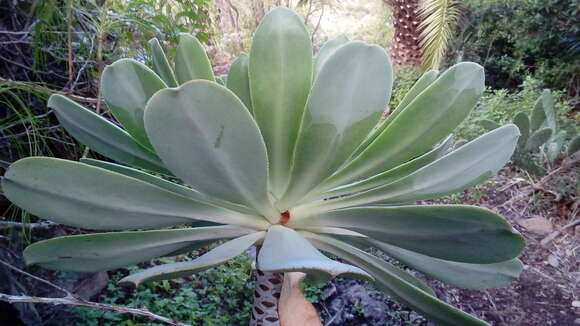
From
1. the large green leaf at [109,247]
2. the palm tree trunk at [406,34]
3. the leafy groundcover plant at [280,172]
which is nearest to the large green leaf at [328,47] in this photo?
the leafy groundcover plant at [280,172]

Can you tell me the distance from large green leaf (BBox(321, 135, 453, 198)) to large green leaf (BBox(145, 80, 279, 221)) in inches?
9.6

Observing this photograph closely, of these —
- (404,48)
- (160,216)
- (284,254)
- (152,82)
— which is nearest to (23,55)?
(152,82)

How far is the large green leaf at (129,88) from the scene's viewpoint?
26.7 inches

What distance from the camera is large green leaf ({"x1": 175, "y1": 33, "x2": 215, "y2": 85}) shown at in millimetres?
729

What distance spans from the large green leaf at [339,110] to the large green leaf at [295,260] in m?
0.13

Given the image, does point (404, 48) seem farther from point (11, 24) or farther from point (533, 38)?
point (11, 24)

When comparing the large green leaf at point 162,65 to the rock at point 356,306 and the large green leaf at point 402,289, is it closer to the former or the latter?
the large green leaf at point 402,289

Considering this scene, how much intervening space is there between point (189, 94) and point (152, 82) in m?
0.25

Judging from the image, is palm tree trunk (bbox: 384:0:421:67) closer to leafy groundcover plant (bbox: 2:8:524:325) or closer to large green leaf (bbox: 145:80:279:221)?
leafy groundcover plant (bbox: 2:8:524:325)

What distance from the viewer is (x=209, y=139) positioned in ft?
1.70

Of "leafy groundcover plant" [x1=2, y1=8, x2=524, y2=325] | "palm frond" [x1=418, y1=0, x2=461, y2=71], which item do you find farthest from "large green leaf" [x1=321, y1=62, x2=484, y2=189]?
"palm frond" [x1=418, y1=0, x2=461, y2=71]

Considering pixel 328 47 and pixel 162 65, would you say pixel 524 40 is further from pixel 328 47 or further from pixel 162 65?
pixel 162 65

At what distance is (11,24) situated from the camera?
1.20 meters

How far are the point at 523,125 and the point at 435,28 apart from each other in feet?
9.79
